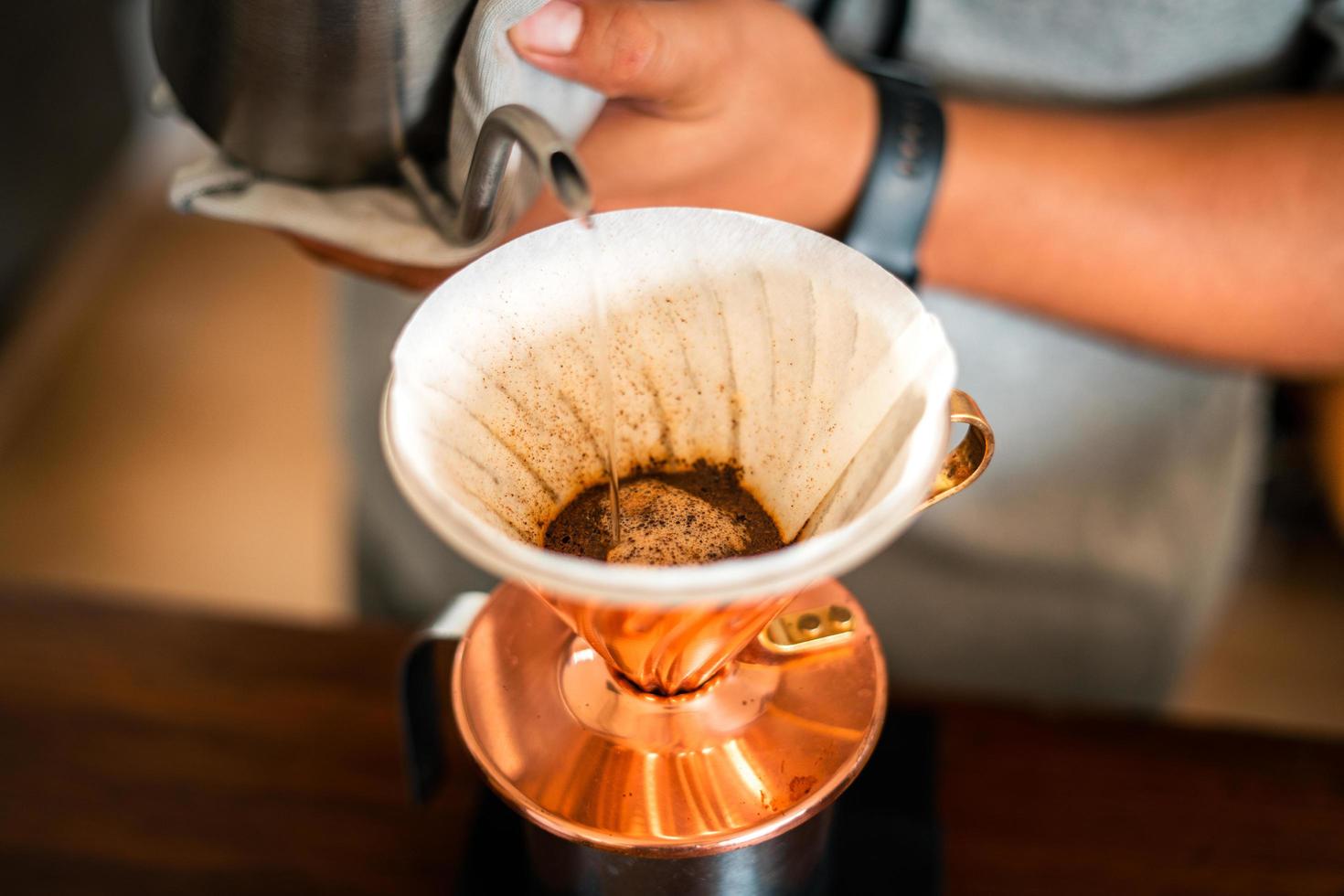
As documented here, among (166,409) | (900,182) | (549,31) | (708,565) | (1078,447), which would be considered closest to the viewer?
(708,565)

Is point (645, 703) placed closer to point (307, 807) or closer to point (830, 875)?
point (830, 875)

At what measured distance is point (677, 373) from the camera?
441 millimetres

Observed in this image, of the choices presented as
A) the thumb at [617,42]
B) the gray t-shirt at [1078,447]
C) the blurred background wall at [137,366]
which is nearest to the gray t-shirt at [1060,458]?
the gray t-shirt at [1078,447]

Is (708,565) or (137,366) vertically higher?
(708,565)

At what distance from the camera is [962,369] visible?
815 millimetres

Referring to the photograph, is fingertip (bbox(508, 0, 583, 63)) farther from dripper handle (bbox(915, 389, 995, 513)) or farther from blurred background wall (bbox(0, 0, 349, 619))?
blurred background wall (bbox(0, 0, 349, 619))

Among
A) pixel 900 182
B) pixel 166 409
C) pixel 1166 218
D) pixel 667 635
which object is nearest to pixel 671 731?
pixel 667 635

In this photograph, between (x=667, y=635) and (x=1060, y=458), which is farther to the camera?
(x=1060, y=458)

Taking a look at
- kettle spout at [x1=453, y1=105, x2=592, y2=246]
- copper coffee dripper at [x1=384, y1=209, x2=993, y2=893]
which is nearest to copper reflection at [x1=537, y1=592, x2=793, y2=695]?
copper coffee dripper at [x1=384, y1=209, x2=993, y2=893]

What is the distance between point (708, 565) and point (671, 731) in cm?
11

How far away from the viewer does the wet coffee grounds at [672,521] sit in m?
0.42

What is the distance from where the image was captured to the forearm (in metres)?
0.69

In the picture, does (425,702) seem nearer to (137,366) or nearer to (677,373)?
(677,373)

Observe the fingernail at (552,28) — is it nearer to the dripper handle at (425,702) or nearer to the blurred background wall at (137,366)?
the dripper handle at (425,702)
